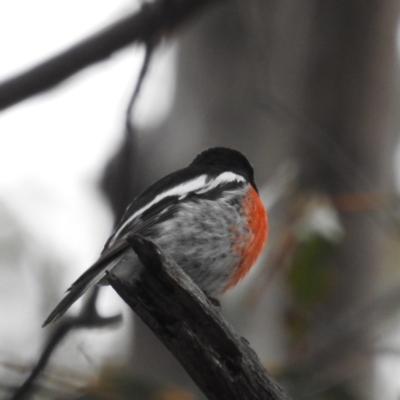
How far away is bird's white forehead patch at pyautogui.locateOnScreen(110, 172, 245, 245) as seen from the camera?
312 cm

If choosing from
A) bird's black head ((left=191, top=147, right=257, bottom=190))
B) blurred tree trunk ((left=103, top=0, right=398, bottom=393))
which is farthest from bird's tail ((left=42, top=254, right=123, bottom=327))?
blurred tree trunk ((left=103, top=0, right=398, bottom=393))

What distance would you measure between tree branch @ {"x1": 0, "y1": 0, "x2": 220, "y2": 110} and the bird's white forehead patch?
27.1 inches

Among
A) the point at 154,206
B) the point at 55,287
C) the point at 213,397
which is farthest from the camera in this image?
the point at 55,287

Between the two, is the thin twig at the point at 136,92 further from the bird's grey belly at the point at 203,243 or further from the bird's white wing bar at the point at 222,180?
the bird's white wing bar at the point at 222,180

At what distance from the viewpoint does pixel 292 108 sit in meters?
4.94

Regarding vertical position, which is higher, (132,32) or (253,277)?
(132,32)

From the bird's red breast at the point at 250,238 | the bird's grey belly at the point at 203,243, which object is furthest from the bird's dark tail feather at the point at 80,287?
the bird's red breast at the point at 250,238

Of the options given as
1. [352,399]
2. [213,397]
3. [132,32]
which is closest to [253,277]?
[352,399]

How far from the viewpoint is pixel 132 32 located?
323 cm

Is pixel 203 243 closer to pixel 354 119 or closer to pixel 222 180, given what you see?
pixel 222 180

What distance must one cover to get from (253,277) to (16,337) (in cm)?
192

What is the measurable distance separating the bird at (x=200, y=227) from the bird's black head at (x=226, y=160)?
346 millimetres

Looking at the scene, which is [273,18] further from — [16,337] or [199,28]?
[16,337]

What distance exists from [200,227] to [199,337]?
1111 mm
